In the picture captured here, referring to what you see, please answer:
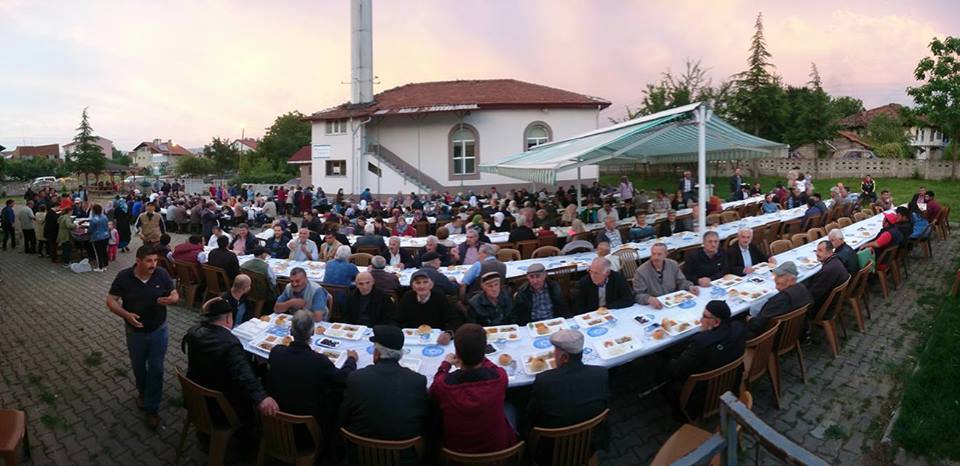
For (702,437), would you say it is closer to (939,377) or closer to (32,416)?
(939,377)

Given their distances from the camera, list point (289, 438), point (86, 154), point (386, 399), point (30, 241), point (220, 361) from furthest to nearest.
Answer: point (86, 154) → point (30, 241) → point (220, 361) → point (289, 438) → point (386, 399)

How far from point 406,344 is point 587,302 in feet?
7.20

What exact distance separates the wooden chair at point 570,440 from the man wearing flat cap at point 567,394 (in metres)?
0.06

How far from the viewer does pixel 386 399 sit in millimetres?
3033

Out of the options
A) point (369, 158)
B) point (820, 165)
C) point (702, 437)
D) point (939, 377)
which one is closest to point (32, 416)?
point (702, 437)

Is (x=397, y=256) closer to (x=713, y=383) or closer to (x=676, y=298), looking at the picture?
(x=676, y=298)

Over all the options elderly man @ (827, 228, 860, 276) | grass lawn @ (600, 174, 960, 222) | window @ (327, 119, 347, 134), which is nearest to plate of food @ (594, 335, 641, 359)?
elderly man @ (827, 228, 860, 276)

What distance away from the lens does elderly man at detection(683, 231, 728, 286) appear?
636cm

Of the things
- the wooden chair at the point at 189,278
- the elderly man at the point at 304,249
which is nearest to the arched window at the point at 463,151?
the elderly man at the point at 304,249

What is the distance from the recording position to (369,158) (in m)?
26.0

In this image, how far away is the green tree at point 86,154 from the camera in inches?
1736

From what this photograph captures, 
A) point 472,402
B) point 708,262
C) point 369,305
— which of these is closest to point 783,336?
point 708,262

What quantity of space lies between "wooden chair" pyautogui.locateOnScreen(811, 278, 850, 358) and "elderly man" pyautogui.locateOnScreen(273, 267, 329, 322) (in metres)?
5.41

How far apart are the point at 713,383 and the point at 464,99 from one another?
23.8 meters
